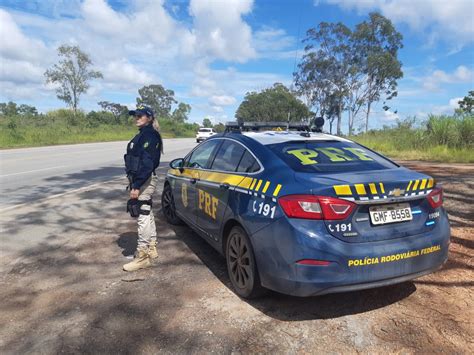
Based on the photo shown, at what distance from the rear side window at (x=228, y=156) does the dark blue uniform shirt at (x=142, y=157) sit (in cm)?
71

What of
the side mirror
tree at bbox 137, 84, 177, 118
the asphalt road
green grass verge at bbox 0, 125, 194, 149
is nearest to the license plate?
the side mirror

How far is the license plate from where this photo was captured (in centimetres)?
298

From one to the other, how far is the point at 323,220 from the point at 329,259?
287 millimetres

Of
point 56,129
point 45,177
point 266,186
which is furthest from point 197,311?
point 56,129

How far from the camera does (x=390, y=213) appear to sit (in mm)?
3035

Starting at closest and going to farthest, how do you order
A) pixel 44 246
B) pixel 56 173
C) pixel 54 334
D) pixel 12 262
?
pixel 54 334
pixel 12 262
pixel 44 246
pixel 56 173

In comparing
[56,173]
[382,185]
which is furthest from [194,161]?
[56,173]

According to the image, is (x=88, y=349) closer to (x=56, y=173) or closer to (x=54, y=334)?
(x=54, y=334)

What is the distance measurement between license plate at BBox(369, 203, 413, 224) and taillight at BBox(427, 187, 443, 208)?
0.94ft

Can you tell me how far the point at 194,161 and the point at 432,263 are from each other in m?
3.09

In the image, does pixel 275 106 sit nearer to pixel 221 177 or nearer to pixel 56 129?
pixel 56 129

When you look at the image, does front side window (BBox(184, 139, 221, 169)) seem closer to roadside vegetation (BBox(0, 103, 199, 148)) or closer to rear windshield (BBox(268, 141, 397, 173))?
rear windshield (BBox(268, 141, 397, 173))

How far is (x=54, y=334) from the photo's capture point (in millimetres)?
3016

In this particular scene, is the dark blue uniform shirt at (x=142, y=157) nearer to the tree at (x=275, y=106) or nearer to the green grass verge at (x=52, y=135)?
the green grass verge at (x=52, y=135)
